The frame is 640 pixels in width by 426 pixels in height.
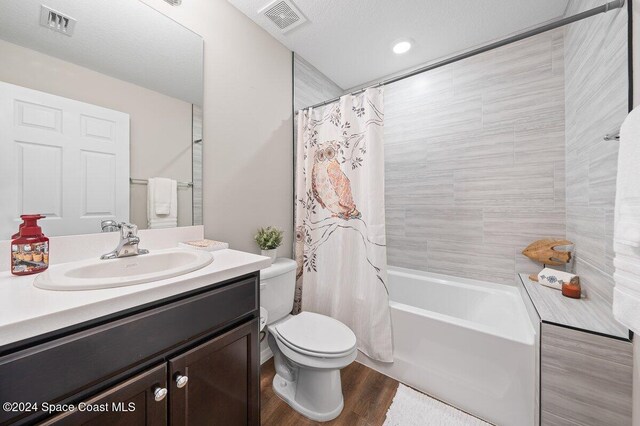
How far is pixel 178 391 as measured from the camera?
2.42 feet

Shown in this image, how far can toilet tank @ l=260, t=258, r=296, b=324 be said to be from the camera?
146cm

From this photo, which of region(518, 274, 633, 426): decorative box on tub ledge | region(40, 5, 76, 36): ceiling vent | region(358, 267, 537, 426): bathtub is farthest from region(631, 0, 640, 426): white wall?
region(40, 5, 76, 36): ceiling vent

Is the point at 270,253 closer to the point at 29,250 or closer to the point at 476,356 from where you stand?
the point at 29,250

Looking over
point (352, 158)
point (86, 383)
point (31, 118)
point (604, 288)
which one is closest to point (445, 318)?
point (604, 288)

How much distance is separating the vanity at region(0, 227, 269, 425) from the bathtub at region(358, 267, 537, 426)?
0.98 metres

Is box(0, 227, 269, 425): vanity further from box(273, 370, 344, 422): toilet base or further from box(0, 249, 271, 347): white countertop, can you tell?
box(273, 370, 344, 422): toilet base

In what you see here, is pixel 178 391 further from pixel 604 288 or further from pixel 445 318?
pixel 604 288

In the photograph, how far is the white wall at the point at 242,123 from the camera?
58.4 inches

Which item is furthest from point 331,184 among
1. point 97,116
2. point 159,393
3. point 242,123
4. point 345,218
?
point 159,393

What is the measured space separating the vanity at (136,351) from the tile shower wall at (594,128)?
1.64 meters

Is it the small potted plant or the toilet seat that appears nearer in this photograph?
the toilet seat

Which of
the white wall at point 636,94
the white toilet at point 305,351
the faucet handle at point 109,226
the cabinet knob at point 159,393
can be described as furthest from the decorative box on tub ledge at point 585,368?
the faucet handle at point 109,226

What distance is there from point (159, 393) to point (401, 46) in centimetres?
249

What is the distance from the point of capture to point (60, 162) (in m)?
0.96
